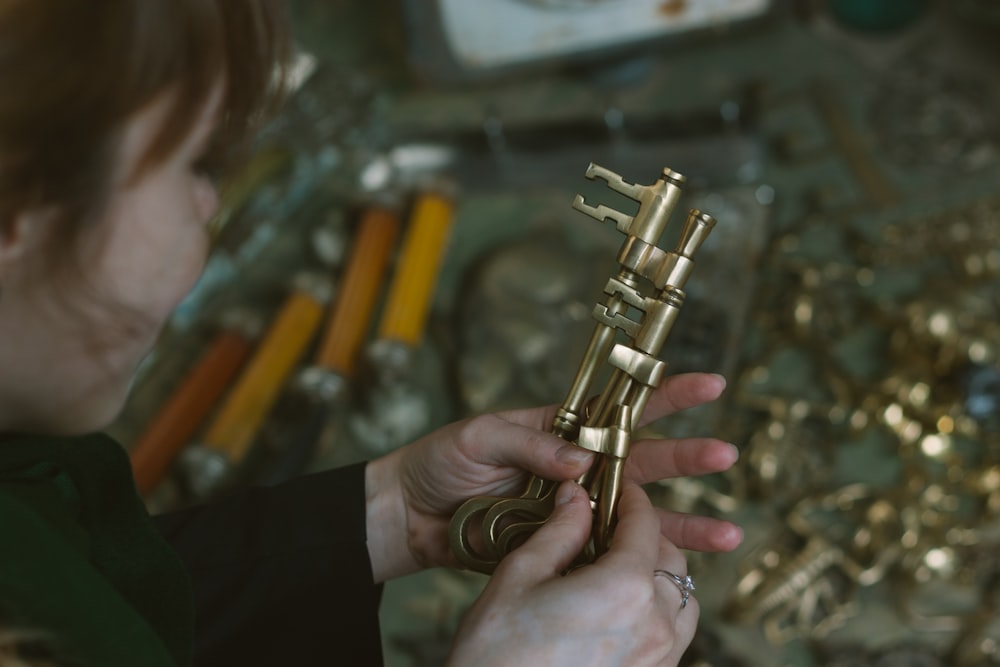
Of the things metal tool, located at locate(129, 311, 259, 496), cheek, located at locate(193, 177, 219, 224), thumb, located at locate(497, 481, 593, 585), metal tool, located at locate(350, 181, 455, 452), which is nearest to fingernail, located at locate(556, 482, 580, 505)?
thumb, located at locate(497, 481, 593, 585)

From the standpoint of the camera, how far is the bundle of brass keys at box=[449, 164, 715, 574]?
576 mm

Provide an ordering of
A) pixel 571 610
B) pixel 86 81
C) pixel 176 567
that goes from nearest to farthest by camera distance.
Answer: pixel 86 81 → pixel 571 610 → pixel 176 567

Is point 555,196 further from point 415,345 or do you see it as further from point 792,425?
point 792,425

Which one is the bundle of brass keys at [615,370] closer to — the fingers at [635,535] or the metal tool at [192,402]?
the fingers at [635,535]

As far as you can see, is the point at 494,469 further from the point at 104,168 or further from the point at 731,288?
the point at 731,288

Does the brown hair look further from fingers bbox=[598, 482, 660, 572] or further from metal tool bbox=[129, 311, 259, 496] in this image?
metal tool bbox=[129, 311, 259, 496]

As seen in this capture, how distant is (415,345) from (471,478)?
42 cm

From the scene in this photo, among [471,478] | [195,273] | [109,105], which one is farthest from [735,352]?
[109,105]

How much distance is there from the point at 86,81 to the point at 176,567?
1.08 feet

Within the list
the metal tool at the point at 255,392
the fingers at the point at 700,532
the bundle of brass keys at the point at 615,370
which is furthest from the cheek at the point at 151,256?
the metal tool at the point at 255,392

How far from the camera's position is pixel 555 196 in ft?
4.01

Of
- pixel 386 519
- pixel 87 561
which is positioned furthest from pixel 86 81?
pixel 386 519

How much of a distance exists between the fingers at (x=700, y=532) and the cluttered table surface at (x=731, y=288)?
213mm

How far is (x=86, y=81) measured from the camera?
406 millimetres
